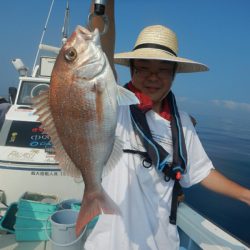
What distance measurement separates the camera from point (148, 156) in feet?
6.15

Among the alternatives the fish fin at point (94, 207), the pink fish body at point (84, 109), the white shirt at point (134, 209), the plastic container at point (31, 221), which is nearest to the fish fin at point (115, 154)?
the pink fish body at point (84, 109)

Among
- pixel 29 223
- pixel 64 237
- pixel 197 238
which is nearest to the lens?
pixel 197 238

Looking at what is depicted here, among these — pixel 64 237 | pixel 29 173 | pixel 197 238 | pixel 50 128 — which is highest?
pixel 50 128

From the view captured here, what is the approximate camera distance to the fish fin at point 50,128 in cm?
143

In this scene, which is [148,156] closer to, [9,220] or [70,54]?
[70,54]

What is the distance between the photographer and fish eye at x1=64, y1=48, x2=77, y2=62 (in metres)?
1.35

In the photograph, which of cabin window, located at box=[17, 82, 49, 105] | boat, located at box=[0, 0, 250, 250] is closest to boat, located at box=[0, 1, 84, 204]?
boat, located at box=[0, 0, 250, 250]

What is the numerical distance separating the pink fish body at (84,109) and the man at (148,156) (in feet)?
1.12

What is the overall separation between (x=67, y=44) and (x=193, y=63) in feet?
3.52

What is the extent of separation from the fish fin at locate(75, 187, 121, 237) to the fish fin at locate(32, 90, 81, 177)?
0.45 feet

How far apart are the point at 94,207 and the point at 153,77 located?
879 mm

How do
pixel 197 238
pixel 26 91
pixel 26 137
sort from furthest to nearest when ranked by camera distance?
pixel 26 91, pixel 26 137, pixel 197 238

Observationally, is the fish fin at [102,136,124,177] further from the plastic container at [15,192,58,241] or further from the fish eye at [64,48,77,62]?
the plastic container at [15,192,58,241]

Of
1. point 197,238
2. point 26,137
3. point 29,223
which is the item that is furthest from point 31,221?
point 197,238
